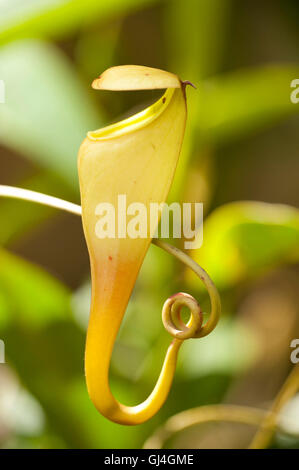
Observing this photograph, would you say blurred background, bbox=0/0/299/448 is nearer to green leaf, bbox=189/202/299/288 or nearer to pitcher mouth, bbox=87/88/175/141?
green leaf, bbox=189/202/299/288

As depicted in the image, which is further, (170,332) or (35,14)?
(35,14)

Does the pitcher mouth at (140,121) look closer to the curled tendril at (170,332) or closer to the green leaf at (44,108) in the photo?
the curled tendril at (170,332)

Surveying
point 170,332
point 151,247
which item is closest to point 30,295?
point 151,247

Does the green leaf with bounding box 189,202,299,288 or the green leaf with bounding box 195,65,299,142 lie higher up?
the green leaf with bounding box 195,65,299,142

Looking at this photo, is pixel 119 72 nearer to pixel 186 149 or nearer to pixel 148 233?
pixel 148 233

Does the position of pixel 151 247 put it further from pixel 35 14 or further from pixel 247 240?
pixel 35 14

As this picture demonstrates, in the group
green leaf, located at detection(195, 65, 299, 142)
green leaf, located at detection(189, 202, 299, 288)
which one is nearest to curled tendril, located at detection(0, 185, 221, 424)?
green leaf, located at detection(189, 202, 299, 288)

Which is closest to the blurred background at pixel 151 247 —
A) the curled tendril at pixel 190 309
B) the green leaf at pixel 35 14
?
the green leaf at pixel 35 14
